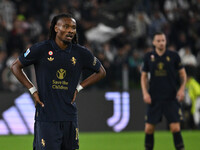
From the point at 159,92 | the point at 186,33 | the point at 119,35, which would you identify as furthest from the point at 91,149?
the point at 186,33

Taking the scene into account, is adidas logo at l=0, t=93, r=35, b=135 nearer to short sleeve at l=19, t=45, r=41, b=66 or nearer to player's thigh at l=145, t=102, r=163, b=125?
player's thigh at l=145, t=102, r=163, b=125

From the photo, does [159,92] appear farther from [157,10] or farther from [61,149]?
[157,10]

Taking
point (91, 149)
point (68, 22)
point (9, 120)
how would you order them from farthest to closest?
point (9, 120)
point (91, 149)
point (68, 22)

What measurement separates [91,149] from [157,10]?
9.73 meters

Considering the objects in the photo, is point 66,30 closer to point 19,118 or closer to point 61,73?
point 61,73

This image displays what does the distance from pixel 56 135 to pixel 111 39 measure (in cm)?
1286

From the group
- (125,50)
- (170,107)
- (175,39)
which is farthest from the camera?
(175,39)

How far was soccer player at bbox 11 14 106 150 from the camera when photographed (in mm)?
5699

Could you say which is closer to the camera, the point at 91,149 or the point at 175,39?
the point at 91,149

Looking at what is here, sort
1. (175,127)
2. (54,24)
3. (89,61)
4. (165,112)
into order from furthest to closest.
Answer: (165,112) < (175,127) < (89,61) < (54,24)

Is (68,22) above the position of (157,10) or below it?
below

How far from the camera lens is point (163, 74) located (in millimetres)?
9180

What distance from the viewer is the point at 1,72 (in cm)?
1445

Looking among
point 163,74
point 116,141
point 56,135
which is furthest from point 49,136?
point 116,141
